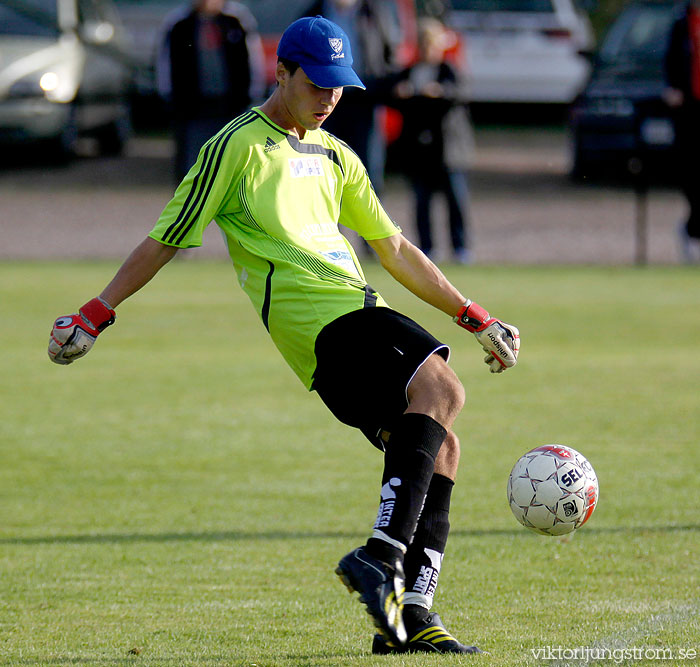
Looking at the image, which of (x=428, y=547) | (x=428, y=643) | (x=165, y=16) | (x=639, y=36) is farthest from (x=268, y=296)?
(x=165, y=16)

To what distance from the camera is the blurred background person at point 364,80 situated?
562 inches

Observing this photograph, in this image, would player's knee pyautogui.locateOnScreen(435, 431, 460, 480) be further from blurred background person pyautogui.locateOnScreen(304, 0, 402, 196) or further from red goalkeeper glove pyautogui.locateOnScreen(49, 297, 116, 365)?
blurred background person pyautogui.locateOnScreen(304, 0, 402, 196)

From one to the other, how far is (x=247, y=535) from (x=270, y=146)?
6.31 feet

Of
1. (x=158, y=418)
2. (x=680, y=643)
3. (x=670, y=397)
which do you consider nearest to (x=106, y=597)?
(x=680, y=643)

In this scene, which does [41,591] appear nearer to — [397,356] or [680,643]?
[397,356]

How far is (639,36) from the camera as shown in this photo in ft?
61.3

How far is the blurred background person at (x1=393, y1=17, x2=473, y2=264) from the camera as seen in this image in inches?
567

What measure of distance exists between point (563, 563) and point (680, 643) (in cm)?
105

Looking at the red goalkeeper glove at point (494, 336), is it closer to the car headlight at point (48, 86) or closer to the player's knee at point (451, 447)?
the player's knee at point (451, 447)

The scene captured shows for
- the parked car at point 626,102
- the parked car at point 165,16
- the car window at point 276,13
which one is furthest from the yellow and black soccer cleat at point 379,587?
the car window at point 276,13

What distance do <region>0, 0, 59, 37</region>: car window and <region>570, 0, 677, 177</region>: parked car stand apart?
717 cm

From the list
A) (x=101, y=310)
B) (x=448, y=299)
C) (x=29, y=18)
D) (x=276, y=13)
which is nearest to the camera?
(x=101, y=310)

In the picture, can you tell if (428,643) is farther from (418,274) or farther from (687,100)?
(687,100)

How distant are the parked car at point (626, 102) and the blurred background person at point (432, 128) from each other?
3396mm
